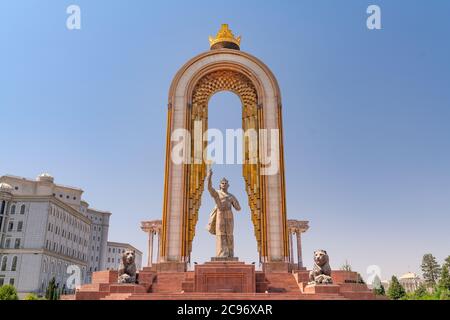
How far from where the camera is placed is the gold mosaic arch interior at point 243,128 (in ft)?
72.0

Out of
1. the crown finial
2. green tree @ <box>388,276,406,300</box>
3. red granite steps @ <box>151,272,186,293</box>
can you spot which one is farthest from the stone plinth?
green tree @ <box>388,276,406,300</box>

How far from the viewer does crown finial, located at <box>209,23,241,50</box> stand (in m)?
25.8

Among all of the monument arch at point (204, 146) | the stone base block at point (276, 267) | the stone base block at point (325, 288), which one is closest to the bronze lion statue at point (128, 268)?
the monument arch at point (204, 146)

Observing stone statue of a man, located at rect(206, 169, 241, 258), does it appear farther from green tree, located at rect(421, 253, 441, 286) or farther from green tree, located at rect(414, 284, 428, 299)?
green tree, located at rect(421, 253, 441, 286)

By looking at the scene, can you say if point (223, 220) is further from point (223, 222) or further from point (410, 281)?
A: point (410, 281)

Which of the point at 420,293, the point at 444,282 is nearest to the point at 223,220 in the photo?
the point at 420,293

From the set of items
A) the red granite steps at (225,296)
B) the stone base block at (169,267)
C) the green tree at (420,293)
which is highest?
the stone base block at (169,267)

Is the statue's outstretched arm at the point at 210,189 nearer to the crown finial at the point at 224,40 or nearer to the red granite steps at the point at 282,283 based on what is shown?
the red granite steps at the point at 282,283

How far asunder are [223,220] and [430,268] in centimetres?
6385

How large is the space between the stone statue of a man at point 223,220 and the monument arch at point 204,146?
17.8 ft

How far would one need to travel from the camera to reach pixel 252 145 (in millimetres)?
23422

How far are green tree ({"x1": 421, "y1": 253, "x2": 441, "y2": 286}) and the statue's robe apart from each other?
62.5 meters

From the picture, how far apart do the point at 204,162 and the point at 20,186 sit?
43.0 m

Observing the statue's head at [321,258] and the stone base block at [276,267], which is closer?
the statue's head at [321,258]
